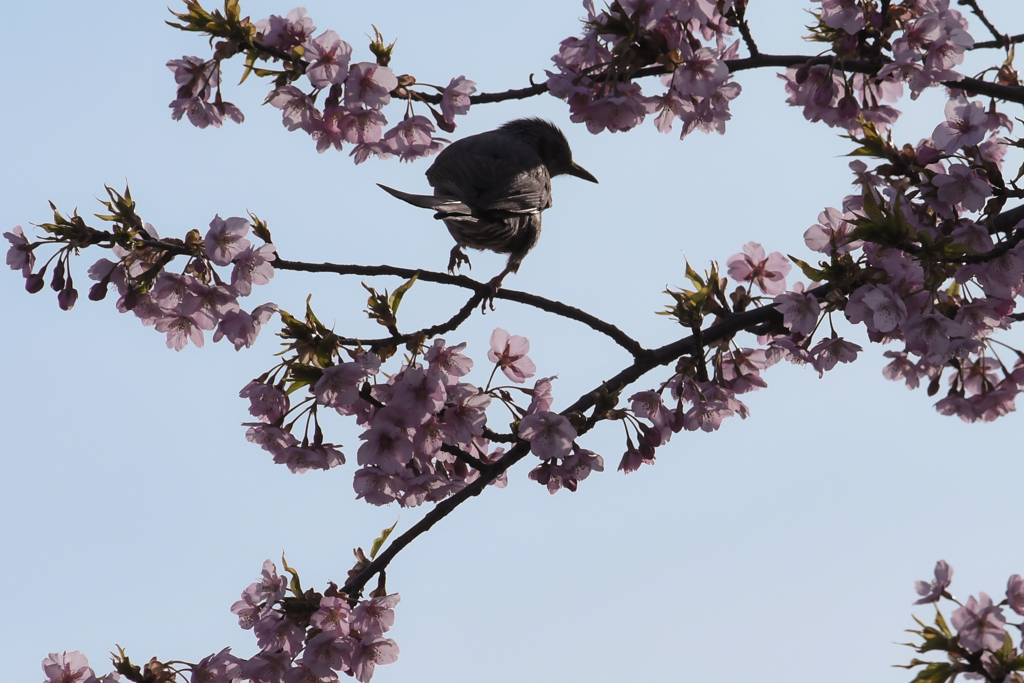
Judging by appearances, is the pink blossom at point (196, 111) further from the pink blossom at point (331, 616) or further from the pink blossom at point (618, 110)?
the pink blossom at point (331, 616)

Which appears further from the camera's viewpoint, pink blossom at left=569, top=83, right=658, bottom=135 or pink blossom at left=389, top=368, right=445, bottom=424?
pink blossom at left=569, top=83, right=658, bottom=135

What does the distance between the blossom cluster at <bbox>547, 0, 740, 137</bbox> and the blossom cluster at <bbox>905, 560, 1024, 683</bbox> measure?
2.40 metres

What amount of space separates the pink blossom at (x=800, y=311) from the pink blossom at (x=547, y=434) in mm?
Result: 1068

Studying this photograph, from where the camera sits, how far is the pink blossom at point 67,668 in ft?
13.4

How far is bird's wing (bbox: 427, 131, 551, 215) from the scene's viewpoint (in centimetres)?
646

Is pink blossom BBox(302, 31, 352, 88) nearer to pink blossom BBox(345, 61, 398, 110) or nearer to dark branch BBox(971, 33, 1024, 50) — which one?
pink blossom BBox(345, 61, 398, 110)

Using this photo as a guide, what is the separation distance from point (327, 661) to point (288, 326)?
137 cm

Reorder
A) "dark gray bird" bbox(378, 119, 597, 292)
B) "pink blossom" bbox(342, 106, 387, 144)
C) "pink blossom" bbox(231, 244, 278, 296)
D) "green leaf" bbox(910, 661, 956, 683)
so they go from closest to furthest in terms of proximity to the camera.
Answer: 1. "green leaf" bbox(910, 661, 956, 683)
2. "pink blossom" bbox(231, 244, 278, 296)
3. "pink blossom" bbox(342, 106, 387, 144)
4. "dark gray bird" bbox(378, 119, 597, 292)

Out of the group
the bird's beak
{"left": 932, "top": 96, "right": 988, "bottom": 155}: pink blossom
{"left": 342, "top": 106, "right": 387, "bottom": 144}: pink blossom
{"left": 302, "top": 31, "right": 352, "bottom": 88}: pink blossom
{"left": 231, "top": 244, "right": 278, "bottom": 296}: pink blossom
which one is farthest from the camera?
the bird's beak

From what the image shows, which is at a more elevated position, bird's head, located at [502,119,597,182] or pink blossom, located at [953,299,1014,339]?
bird's head, located at [502,119,597,182]

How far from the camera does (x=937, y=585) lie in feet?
12.5

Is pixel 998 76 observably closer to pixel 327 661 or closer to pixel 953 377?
pixel 953 377

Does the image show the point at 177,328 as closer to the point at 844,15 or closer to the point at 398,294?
the point at 398,294

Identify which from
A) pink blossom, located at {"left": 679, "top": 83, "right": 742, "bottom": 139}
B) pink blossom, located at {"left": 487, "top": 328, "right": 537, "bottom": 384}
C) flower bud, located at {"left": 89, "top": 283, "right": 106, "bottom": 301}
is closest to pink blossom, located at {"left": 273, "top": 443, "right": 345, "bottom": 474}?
pink blossom, located at {"left": 487, "top": 328, "right": 537, "bottom": 384}
